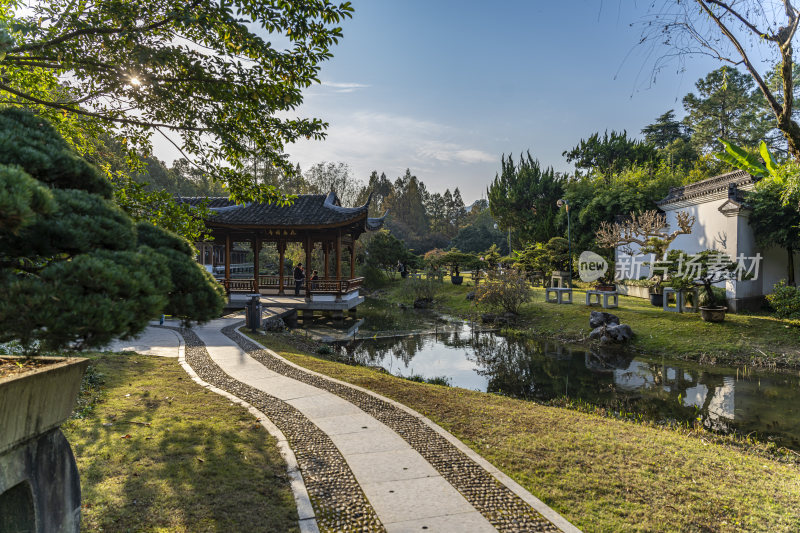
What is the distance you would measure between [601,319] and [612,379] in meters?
4.45

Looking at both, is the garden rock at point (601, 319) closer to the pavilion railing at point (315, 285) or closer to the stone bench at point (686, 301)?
the stone bench at point (686, 301)

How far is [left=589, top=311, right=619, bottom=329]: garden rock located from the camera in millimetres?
12703

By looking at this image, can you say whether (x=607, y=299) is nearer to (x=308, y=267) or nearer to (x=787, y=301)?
(x=787, y=301)

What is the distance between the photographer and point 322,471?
3.54 m

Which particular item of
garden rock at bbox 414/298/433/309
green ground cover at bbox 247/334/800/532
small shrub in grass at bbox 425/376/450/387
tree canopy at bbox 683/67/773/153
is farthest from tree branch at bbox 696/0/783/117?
tree canopy at bbox 683/67/773/153

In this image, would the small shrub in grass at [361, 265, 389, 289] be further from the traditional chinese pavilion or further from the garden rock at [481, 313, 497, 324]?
the garden rock at [481, 313, 497, 324]

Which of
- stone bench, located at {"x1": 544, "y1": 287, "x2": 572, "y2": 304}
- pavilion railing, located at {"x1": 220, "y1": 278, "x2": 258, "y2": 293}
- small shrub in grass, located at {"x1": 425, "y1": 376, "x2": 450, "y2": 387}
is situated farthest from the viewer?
pavilion railing, located at {"x1": 220, "y1": 278, "x2": 258, "y2": 293}

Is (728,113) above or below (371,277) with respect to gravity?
above

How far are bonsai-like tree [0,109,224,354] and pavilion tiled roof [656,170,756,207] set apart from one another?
17.8 meters

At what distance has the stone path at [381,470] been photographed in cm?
286

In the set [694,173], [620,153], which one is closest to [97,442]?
[694,173]

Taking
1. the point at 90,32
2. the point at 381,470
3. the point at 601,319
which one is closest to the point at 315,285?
the point at 601,319

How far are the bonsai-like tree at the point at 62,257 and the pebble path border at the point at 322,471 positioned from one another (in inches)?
69.5

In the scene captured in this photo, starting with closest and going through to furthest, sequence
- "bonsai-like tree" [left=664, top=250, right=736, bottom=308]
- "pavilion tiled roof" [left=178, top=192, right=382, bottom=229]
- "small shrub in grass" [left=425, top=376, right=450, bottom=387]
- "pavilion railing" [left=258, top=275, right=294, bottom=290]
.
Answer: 1. "small shrub in grass" [left=425, top=376, right=450, bottom=387]
2. "bonsai-like tree" [left=664, top=250, right=736, bottom=308]
3. "pavilion tiled roof" [left=178, top=192, right=382, bottom=229]
4. "pavilion railing" [left=258, top=275, right=294, bottom=290]
